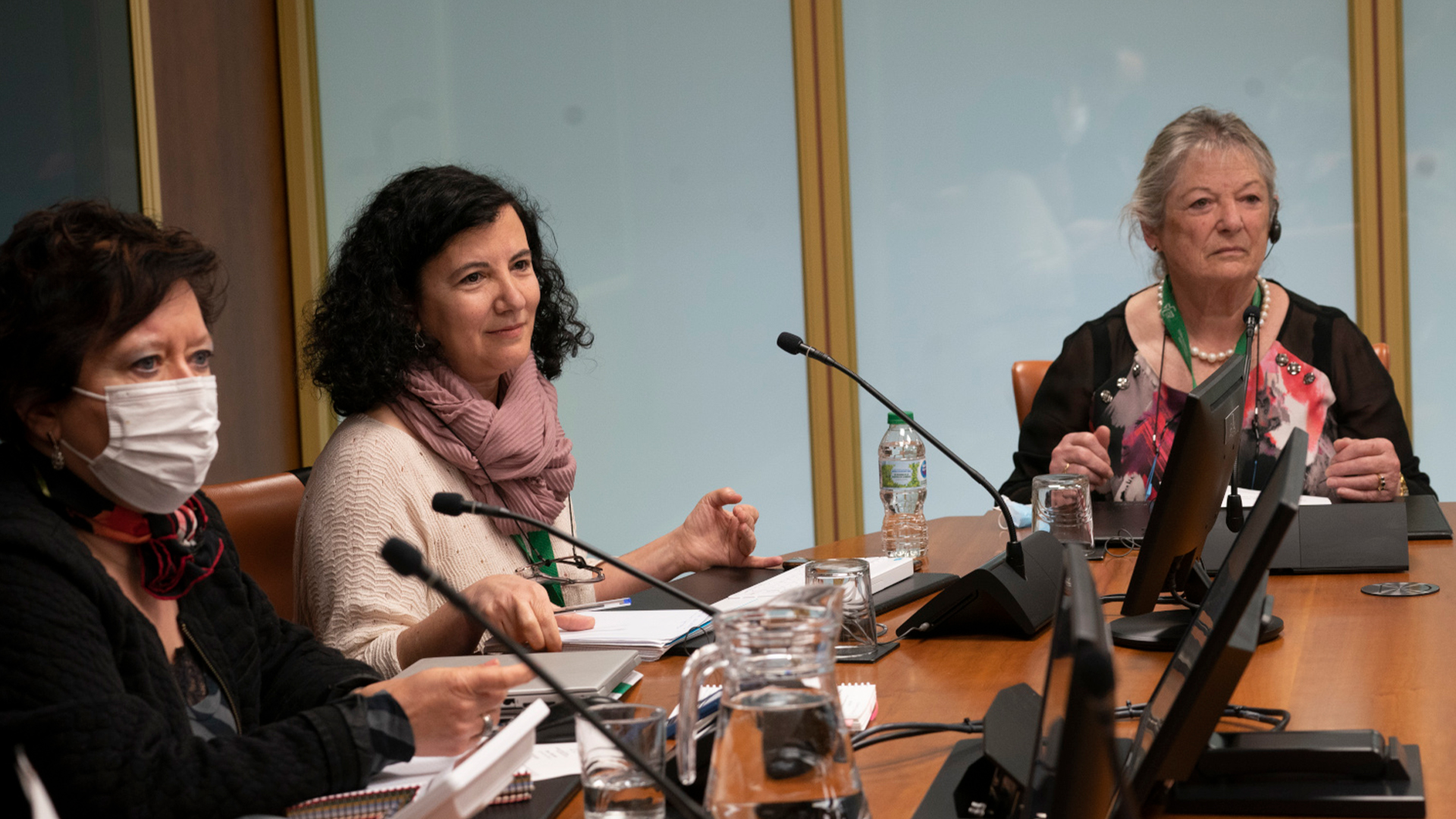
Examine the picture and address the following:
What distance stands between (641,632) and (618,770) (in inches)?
25.7

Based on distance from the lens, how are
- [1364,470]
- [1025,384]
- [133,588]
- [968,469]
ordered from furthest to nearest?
1. [1025,384]
2. [1364,470]
3. [968,469]
4. [133,588]

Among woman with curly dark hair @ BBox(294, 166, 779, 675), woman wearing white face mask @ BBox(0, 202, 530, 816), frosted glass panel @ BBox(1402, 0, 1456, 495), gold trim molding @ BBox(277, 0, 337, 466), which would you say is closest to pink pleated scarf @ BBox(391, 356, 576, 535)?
woman with curly dark hair @ BBox(294, 166, 779, 675)

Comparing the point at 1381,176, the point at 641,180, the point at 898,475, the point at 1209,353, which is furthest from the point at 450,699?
the point at 1381,176

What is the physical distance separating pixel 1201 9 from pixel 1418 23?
633mm

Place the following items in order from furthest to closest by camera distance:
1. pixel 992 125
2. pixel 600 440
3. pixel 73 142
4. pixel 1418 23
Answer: pixel 600 440 < pixel 992 125 < pixel 1418 23 < pixel 73 142

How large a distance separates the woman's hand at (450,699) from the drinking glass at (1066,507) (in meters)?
1.13

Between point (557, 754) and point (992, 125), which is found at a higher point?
point (992, 125)

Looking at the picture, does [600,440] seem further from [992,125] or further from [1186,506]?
[1186,506]

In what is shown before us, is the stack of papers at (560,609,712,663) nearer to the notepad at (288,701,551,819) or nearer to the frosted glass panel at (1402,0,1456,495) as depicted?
the notepad at (288,701,551,819)

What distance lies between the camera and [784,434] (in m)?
4.21

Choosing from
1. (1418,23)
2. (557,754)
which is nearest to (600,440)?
(1418,23)

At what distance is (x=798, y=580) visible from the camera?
179 centimetres

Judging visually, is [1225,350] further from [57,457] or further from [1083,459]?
[57,457]

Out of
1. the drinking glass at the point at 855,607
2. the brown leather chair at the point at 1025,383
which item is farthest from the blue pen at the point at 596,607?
the brown leather chair at the point at 1025,383
